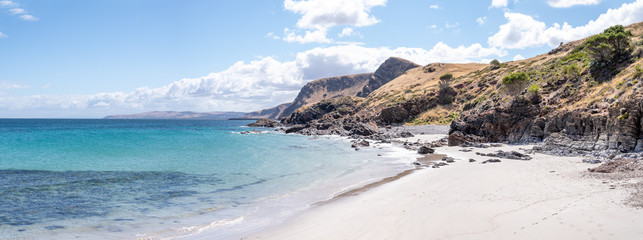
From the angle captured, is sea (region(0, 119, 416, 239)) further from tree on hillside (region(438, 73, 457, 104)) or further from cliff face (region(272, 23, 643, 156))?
tree on hillside (region(438, 73, 457, 104))

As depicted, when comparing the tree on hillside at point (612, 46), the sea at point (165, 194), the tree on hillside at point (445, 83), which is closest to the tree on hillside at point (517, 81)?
the tree on hillside at point (612, 46)

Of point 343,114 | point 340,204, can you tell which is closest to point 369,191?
point 340,204

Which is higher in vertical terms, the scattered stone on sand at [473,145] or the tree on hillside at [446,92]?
the tree on hillside at [446,92]

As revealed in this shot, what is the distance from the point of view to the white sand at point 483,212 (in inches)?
330

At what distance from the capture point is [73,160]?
3203 cm

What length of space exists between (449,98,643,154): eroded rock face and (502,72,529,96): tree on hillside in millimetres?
19002

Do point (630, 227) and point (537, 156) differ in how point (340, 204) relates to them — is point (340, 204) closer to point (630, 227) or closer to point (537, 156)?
point (630, 227)

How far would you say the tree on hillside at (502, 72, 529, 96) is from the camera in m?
56.2

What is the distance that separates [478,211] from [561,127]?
2499 cm

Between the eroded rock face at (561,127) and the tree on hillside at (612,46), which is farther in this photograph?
the tree on hillside at (612,46)

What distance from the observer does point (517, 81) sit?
57.8m

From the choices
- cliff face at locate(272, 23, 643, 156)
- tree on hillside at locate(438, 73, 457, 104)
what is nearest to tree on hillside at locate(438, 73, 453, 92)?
tree on hillside at locate(438, 73, 457, 104)

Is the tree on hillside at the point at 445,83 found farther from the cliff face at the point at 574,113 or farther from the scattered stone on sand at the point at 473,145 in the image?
the scattered stone on sand at the point at 473,145

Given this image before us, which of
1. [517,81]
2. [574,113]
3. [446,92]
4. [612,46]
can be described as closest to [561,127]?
[574,113]
